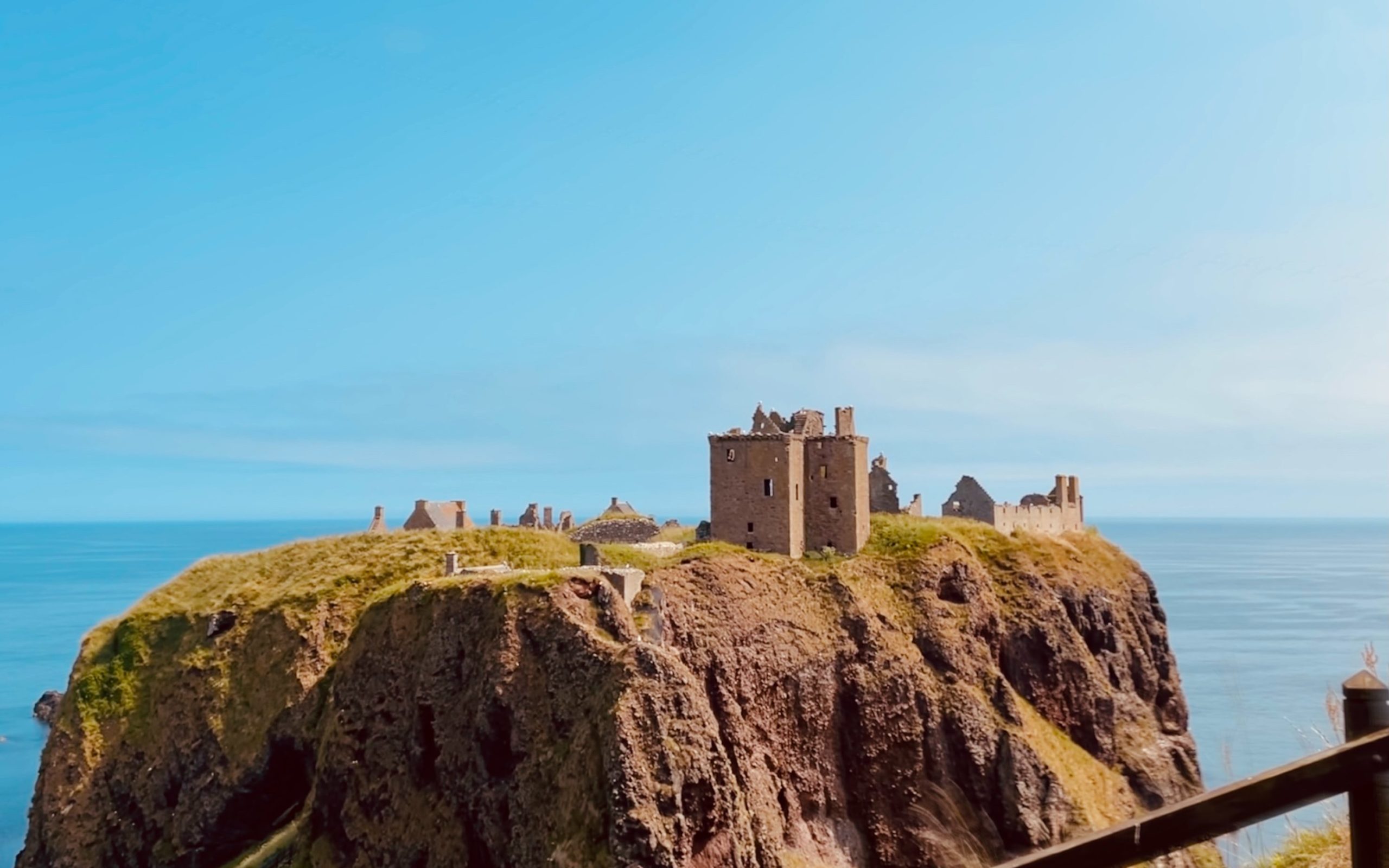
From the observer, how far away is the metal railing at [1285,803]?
558 centimetres

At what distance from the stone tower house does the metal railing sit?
Answer: 4988 centimetres

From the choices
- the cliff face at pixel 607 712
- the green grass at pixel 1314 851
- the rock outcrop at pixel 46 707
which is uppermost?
the green grass at pixel 1314 851

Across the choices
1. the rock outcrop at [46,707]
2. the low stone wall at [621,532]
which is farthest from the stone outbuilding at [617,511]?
the rock outcrop at [46,707]

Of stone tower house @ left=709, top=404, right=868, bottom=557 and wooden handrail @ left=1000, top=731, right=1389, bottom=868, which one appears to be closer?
wooden handrail @ left=1000, top=731, right=1389, bottom=868

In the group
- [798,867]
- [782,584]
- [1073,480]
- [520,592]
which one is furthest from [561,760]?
[1073,480]

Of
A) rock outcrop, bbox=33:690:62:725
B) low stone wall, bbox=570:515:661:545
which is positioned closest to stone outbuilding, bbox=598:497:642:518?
low stone wall, bbox=570:515:661:545

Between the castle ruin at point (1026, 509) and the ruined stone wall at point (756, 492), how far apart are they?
16.9m

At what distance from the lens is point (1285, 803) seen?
561 centimetres

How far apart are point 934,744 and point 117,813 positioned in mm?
39207

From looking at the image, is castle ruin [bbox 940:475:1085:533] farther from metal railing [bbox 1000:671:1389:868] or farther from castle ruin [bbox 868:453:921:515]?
metal railing [bbox 1000:671:1389:868]

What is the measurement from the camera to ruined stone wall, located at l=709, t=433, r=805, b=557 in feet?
183

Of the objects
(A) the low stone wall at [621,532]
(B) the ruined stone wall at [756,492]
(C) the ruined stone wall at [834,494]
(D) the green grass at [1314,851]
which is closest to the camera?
(D) the green grass at [1314,851]

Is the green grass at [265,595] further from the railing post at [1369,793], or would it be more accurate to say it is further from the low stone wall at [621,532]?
the railing post at [1369,793]

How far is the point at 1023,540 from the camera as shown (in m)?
66.0
